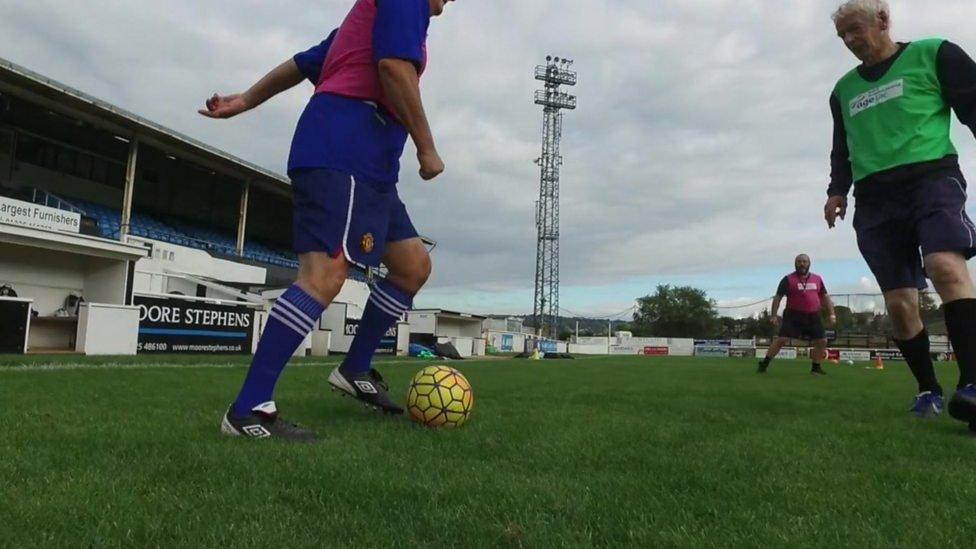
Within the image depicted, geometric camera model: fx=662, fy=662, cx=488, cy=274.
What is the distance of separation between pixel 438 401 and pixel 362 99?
1476mm

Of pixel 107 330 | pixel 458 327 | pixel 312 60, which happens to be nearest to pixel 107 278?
pixel 107 330

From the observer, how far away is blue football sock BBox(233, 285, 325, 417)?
2.75 meters

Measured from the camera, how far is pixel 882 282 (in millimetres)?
3990

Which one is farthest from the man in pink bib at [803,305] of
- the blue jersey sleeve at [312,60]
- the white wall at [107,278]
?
the white wall at [107,278]

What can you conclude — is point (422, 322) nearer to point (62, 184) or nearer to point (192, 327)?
point (62, 184)

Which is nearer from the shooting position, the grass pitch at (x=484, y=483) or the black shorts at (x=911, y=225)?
the grass pitch at (x=484, y=483)

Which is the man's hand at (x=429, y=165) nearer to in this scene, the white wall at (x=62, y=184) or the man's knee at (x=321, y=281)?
the man's knee at (x=321, y=281)

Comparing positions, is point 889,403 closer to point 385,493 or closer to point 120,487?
point 385,493

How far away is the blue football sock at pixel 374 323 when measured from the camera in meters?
3.56

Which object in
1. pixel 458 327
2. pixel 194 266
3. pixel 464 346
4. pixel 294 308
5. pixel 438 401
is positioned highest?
pixel 194 266

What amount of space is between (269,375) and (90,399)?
2.28 m

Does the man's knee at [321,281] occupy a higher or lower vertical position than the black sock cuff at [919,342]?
higher

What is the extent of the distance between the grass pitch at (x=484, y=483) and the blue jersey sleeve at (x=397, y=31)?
1635 mm

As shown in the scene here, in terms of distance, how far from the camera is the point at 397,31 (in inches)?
112
